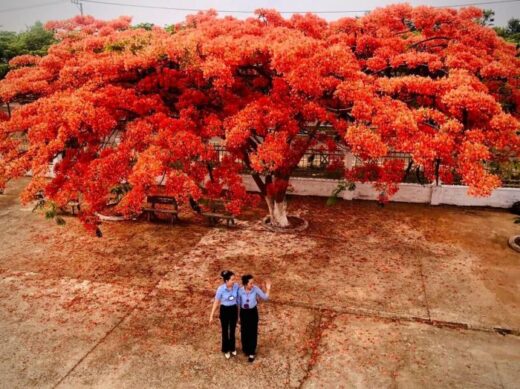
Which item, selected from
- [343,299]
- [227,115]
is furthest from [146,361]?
[227,115]

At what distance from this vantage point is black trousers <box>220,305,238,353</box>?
260 inches

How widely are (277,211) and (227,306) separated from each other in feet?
19.7

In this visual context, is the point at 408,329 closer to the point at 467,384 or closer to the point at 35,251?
the point at 467,384

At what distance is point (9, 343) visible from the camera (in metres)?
7.34

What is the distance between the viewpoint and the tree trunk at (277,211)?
40.3 feet

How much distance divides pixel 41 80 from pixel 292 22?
21.8 feet

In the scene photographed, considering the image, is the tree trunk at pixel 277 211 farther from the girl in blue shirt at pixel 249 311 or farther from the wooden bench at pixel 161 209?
the girl in blue shirt at pixel 249 311

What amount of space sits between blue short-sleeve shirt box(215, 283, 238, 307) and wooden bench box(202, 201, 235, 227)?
5794 millimetres

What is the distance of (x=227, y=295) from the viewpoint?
651cm

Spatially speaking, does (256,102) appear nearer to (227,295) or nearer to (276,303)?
(276,303)

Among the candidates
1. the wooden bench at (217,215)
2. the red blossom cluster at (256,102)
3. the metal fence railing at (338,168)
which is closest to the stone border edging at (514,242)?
the red blossom cluster at (256,102)

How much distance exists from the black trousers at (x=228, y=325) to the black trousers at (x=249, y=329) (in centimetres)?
13

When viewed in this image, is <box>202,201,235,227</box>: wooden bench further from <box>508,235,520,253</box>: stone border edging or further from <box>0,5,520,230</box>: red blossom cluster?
<box>508,235,520,253</box>: stone border edging

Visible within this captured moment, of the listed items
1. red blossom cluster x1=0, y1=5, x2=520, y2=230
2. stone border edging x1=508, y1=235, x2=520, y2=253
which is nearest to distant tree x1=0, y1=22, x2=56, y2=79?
red blossom cluster x1=0, y1=5, x2=520, y2=230
